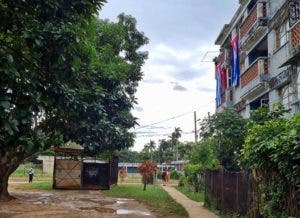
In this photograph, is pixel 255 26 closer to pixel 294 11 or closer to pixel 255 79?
pixel 255 79

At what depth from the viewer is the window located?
18681 millimetres

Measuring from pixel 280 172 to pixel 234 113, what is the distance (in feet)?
33.5

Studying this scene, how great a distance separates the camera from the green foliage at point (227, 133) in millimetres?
17938

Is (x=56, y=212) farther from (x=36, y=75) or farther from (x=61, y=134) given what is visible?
(x=36, y=75)

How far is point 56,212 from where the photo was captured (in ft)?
61.4

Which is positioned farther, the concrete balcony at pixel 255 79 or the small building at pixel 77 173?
the small building at pixel 77 173

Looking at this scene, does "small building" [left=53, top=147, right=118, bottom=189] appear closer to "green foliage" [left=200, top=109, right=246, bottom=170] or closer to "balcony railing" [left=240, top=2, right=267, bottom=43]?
"balcony railing" [left=240, top=2, right=267, bottom=43]

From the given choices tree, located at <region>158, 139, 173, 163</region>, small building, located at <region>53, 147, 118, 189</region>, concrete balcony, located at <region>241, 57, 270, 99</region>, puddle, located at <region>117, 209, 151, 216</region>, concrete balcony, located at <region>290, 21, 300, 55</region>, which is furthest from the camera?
tree, located at <region>158, 139, 173, 163</region>

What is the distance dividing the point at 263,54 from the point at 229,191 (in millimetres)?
9675

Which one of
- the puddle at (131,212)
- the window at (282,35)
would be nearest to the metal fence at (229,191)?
the puddle at (131,212)

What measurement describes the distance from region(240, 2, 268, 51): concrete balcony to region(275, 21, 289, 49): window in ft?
3.63

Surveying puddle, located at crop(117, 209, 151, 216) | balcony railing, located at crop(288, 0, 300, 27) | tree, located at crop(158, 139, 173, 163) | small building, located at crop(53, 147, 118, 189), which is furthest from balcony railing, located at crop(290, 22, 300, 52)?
tree, located at crop(158, 139, 173, 163)

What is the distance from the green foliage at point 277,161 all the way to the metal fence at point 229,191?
3.31m

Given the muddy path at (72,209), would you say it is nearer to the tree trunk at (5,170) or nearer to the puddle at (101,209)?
the puddle at (101,209)
